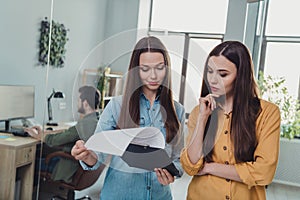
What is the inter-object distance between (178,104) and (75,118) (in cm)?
43

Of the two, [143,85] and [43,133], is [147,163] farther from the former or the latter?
[43,133]

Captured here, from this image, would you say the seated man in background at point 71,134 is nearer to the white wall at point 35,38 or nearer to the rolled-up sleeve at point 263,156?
the white wall at point 35,38

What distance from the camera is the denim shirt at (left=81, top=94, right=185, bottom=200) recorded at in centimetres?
102

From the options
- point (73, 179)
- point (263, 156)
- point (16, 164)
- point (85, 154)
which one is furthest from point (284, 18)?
point (16, 164)

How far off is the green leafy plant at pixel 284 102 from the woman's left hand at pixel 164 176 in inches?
19.6

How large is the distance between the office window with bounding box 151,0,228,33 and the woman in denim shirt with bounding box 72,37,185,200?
0.20m

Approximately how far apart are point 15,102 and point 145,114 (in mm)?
1184

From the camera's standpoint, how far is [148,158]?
990 mm

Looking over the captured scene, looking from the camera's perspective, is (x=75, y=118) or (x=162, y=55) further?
(x=75, y=118)

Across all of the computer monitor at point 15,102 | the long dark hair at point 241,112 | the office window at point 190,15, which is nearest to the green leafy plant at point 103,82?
the office window at point 190,15

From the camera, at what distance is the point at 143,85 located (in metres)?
1.00

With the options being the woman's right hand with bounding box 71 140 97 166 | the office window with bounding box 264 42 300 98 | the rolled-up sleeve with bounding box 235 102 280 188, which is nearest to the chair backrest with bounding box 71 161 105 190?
the woman's right hand with bounding box 71 140 97 166

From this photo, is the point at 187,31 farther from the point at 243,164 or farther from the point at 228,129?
the point at 243,164

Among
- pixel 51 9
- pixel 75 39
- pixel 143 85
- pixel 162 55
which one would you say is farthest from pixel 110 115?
pixel 51 9
